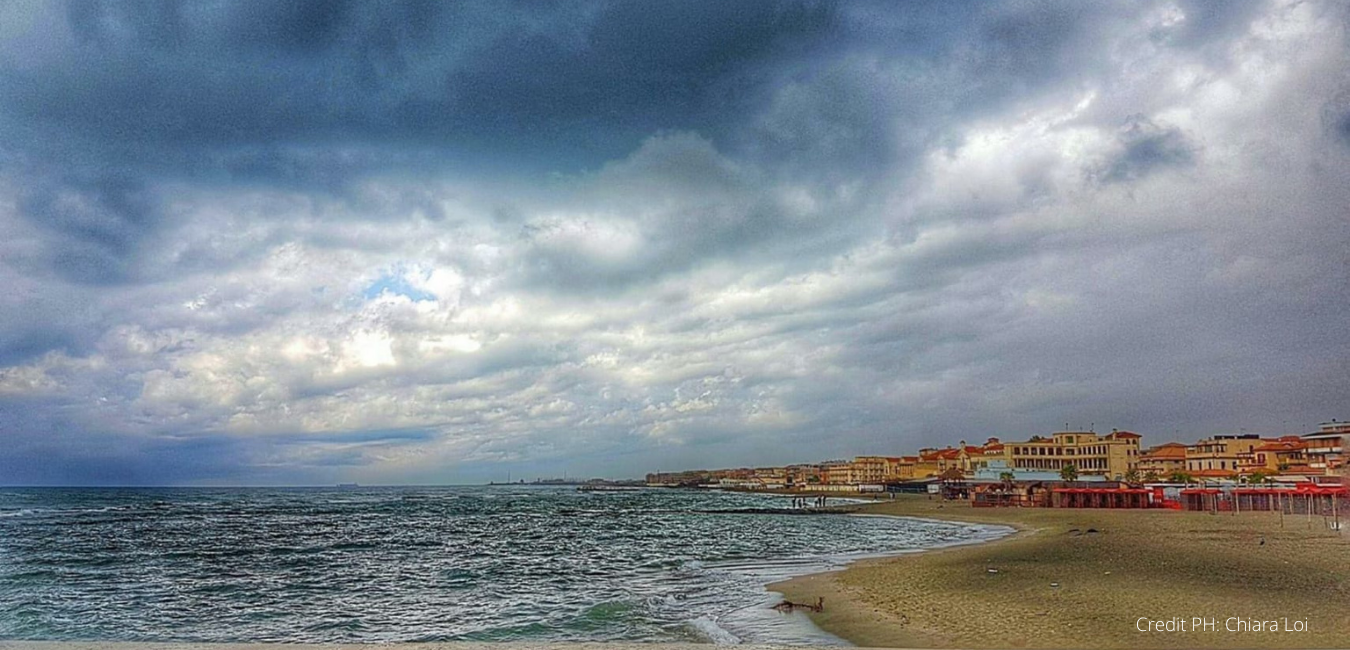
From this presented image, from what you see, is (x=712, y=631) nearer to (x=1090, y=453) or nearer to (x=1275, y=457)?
(x=1275, y=457)

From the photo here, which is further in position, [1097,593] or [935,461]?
[935,461]

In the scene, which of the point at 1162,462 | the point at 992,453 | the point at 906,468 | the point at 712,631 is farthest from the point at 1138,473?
the point at 712,631

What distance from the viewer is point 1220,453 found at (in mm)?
77938

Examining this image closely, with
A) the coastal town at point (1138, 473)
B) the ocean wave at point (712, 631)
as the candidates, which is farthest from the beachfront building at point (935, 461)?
the ocean wave at point (712, 631)

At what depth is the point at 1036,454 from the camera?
97438 mm

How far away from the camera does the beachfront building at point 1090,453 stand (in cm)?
8694

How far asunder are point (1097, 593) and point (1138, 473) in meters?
77.9

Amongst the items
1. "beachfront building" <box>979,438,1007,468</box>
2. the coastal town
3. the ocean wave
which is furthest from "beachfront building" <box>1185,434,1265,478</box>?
the ocean wave

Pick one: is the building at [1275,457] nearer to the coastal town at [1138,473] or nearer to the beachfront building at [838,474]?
the coastal town at [1138,473]

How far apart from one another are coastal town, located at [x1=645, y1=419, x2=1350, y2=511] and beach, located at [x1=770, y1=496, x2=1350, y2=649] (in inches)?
546

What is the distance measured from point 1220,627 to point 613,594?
11539 mm

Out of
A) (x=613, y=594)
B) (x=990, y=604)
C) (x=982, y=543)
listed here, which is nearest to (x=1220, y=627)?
(x=990, y=604)

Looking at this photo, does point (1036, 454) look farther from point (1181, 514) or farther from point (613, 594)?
point (613, 594)

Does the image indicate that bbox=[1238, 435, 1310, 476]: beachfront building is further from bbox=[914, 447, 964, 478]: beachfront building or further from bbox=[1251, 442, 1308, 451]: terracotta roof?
bbox=[914, 447, 964, 478]: beachfront building
